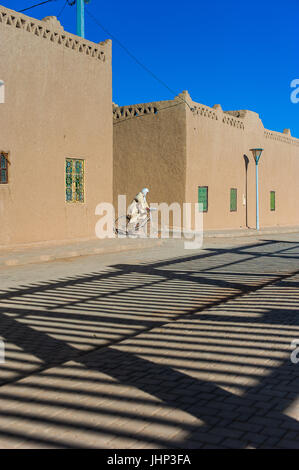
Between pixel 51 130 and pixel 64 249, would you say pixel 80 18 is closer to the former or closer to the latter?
pixel 51 130

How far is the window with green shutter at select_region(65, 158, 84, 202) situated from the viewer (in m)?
15.6

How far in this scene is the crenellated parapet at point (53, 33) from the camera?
13.5m

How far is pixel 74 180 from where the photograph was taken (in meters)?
15.9

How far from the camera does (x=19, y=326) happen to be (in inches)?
227

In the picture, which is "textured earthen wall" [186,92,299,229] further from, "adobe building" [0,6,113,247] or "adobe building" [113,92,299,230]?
"adobe building" [0,6,113,247]

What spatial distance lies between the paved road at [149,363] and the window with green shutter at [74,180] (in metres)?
6.92

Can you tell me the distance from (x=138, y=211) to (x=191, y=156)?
4.86m

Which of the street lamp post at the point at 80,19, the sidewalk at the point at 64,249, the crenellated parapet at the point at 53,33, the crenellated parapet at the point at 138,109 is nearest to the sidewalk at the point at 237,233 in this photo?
the sidewalk at the point at 64,249

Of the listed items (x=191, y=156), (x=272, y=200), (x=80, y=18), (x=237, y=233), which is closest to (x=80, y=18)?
(x=80, y=18)

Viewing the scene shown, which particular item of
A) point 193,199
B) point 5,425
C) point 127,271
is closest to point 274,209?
point 193,199

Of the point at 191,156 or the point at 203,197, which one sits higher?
the point at 191,156

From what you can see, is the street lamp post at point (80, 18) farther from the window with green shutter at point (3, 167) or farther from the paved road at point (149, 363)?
the paved road at point (149, 363)

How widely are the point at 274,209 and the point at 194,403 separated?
90.4 ft

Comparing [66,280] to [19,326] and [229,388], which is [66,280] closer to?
[19,326]
